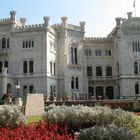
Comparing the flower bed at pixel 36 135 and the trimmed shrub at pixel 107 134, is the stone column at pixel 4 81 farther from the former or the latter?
the trimmed shrub at pixel 107 134

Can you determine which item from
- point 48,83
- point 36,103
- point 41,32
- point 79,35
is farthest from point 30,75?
point 36,103

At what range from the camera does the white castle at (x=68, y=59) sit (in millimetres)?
54656

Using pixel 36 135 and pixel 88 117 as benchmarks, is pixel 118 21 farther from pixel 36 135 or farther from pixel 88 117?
pixel 36 135

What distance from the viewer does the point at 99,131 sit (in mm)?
8805

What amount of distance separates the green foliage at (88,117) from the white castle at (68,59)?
122ft

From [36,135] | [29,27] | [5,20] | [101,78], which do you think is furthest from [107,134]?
[101,78]

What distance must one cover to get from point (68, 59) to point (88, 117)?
44358mm

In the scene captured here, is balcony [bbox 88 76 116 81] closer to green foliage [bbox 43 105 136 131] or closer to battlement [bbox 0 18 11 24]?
battlement [bbox 0 18 11 24]

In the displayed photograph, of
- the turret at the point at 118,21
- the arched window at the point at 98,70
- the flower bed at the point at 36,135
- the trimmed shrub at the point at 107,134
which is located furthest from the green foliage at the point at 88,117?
the arched window at the point at 98,70

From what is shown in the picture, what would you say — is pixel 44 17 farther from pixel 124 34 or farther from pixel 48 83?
pixel 124 34

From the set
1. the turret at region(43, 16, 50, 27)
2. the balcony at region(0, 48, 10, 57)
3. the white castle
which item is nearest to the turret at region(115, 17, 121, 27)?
the white castle

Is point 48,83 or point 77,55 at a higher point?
point 77,55

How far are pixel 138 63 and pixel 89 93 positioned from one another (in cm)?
1041

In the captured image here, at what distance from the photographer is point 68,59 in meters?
58.9
